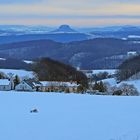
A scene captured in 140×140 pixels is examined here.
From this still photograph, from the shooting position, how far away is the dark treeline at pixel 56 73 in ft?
187

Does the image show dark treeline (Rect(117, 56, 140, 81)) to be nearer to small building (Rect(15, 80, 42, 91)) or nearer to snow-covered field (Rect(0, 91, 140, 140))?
small building (Rect(15, 80, 42, 91))

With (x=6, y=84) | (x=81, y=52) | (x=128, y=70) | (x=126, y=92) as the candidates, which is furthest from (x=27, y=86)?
(x=81, y=52)

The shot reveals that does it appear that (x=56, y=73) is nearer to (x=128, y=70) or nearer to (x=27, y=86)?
(x=27, y=86)

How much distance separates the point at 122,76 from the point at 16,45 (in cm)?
12490

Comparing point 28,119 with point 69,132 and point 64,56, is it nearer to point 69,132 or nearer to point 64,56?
point 69,132

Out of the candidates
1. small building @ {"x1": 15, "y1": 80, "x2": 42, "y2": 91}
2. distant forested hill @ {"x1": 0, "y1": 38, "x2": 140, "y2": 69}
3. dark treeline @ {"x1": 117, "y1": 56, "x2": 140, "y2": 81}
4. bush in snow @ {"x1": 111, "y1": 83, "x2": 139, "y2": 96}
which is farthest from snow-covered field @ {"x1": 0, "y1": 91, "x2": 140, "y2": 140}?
distant forested hill @ {"x1": 0, "y1": 38, "x2": 140, "y2": 69}

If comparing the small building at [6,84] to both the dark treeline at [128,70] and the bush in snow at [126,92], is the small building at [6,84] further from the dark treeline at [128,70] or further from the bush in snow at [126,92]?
the dark treeline at [128,70]

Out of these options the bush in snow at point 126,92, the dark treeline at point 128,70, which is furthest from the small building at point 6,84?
the dark treeline at point 128,70

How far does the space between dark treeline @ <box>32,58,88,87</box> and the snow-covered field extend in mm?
37795

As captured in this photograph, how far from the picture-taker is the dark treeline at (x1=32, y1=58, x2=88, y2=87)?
5706 centimetres

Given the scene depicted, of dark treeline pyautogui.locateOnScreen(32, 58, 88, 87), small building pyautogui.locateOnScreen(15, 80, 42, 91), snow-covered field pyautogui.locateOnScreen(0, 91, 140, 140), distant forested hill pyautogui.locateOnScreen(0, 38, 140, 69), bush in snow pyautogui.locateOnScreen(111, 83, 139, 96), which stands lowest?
snow-covered field pyautogui.locateOnScreen(0, 91, 140, 140)

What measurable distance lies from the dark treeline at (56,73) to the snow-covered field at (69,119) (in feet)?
124

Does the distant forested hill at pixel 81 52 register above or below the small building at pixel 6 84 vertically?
above

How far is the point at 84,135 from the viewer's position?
1105 cm
